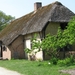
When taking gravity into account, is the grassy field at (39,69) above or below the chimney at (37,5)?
below

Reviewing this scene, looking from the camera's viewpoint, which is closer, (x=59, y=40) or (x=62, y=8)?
(x=59, y=40)

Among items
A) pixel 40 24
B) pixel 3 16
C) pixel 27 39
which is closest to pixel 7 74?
pixel 40 24

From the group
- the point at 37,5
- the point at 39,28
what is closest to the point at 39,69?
the point at 39,28

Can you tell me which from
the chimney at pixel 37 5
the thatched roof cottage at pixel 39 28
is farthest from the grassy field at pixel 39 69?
the chimney at pixel 37 5

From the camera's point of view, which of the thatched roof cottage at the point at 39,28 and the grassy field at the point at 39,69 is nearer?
the grassy field at the point at 39,69

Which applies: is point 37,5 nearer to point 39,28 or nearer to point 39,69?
point 39,28

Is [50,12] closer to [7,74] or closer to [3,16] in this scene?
[7,74]

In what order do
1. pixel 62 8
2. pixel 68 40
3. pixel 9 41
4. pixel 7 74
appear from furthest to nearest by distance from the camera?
pixel 9 41
pixel 62 8
pixel 68 40
pixel 7 74

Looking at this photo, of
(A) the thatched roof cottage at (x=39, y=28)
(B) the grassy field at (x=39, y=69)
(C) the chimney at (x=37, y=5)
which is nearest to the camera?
(B) the grassy field at (x=39, y=69)

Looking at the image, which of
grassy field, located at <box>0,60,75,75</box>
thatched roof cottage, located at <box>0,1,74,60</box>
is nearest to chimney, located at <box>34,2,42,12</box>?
thatched roof cottage, located at <box>0,1,74,60</box>

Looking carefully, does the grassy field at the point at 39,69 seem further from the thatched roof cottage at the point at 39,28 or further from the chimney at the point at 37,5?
the chimney at the point at 37,5

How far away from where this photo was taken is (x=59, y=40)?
2123 cm

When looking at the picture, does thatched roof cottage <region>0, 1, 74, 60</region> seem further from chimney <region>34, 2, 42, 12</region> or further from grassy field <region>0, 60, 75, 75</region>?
grassy field <region>0, 60, 75, 75</region>

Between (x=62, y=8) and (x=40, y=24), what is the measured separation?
4004mm
